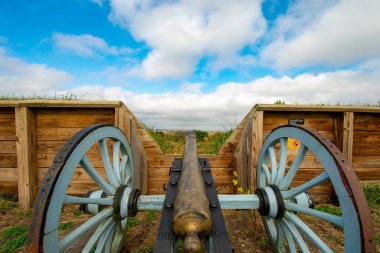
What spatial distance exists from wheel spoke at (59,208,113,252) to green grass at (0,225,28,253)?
1.54 m

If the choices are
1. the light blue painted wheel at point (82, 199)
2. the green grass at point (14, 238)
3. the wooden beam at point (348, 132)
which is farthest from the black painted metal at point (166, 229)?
the wooden beam at point (348, 132)

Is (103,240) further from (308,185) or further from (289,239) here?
(308,185)

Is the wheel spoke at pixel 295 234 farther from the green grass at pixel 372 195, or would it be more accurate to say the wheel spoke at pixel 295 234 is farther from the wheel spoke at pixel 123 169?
the green grass at pixel 372 195

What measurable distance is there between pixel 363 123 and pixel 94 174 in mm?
4341

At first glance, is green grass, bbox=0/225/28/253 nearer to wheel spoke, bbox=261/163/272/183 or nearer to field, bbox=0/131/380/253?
field, bbox=0/131/380/253

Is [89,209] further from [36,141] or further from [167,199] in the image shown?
[36,141]

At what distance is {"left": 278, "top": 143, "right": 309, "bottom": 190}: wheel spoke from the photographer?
179cm

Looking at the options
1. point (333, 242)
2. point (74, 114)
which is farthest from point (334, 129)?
point (74, 114)

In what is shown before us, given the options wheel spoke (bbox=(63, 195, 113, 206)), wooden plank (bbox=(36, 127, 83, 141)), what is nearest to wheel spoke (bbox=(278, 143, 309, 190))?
wheel spoke (bbox=(63, 195, 113, 206))

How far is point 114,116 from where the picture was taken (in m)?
3.49

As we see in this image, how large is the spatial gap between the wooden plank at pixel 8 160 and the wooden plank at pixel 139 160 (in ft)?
6.85

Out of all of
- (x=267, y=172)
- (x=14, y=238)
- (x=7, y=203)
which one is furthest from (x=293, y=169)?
(x=7, y=203)

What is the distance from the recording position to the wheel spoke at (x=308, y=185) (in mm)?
1497

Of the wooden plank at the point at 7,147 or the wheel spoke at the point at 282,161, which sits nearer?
the wheel spoke at the point at 282,161
